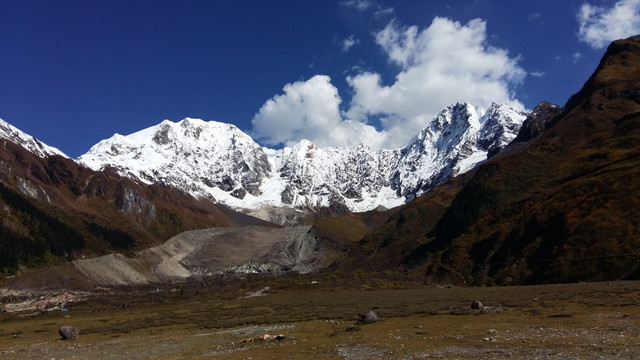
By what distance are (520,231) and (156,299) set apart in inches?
3656

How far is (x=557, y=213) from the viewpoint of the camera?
103 m

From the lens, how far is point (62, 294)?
427 feet

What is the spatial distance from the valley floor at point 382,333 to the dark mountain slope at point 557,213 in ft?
94.6

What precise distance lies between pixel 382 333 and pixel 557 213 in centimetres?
7743

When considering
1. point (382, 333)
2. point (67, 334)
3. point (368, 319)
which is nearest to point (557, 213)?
point (368, 319)

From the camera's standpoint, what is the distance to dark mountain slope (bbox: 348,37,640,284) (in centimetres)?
8719

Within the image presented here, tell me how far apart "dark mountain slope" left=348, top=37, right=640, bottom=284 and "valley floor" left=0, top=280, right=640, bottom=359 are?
28823mm

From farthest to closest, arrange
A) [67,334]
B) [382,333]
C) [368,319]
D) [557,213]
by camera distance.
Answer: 1. [557,213]
2. [67,334]
3. [368,319]
4. [382,333]

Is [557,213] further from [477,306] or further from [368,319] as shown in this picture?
[368,319]

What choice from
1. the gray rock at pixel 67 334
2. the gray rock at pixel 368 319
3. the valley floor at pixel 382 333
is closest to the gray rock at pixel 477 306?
the valley floor at pixel 382 333

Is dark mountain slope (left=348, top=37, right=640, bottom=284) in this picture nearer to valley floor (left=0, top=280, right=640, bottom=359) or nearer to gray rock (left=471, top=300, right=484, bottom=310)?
valley floor (left=0, top=280, right=640, bottom=359)

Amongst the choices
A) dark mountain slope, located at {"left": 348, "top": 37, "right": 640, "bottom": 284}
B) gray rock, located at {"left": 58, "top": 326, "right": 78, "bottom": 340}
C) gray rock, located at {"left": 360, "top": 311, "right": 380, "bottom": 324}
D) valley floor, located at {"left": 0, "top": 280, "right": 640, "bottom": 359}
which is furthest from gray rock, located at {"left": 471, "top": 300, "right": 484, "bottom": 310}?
gray rock, located at {"left": 58, "top": 326, "right": 78, "bottom": 340}

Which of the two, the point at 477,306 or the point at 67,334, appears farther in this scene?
the point at 67,334

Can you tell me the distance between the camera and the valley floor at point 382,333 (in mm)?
29875
